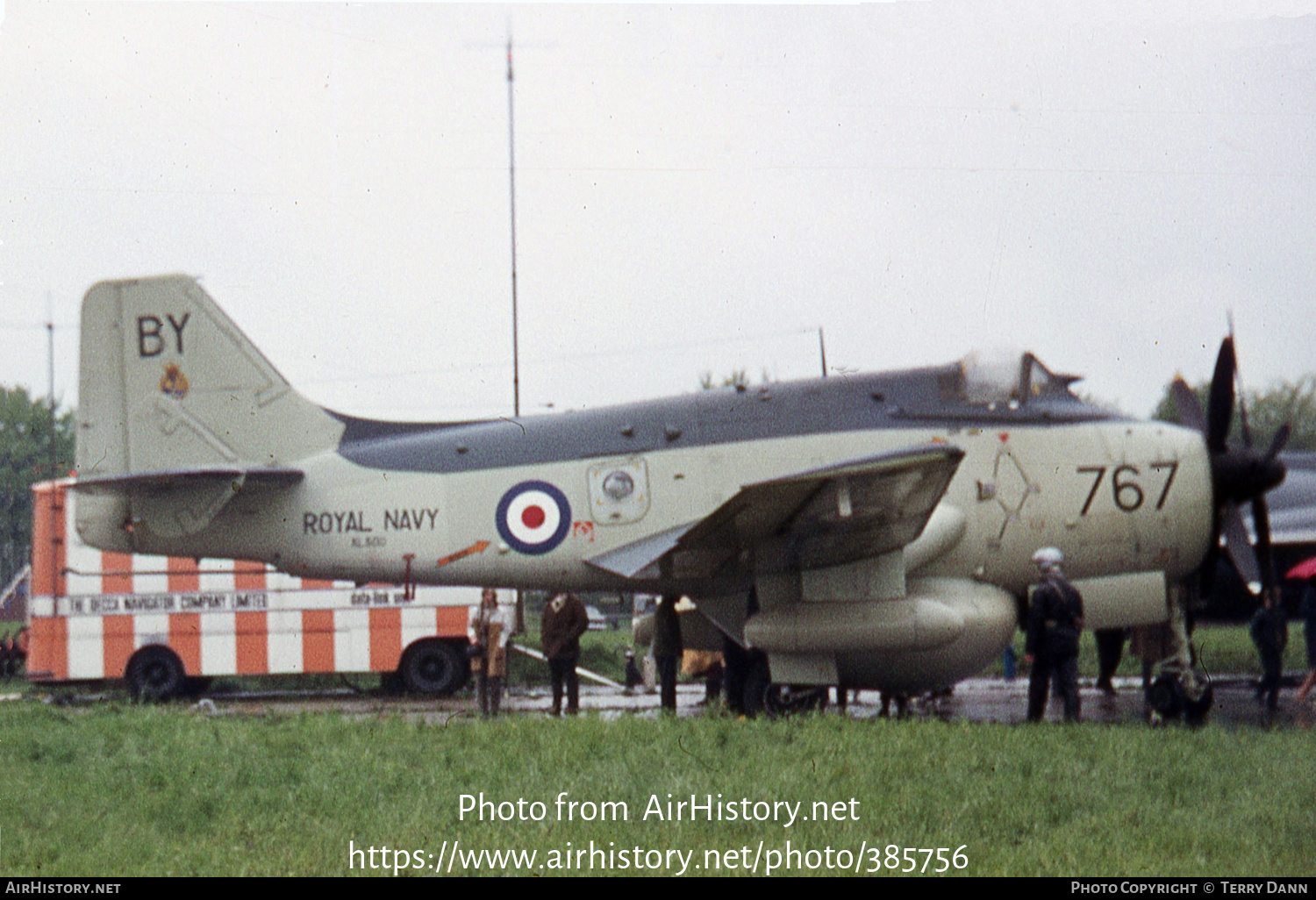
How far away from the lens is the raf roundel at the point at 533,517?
36.7ft

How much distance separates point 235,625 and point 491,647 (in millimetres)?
5355

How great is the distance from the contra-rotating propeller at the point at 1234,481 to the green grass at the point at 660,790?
2267mm

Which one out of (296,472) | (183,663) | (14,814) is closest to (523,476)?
(296,472)

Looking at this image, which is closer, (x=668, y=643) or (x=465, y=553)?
(x=465, y=553)

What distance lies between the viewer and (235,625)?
54.9 feet

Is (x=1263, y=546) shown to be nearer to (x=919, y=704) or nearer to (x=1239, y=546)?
(x=1239, y=546)

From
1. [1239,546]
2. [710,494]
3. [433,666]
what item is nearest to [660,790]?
[710,494]

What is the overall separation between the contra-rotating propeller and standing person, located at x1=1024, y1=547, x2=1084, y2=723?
1.85m

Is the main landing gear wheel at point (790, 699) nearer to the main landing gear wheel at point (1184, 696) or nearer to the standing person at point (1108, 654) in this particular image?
the main landing gear wheel at point (1184, 696)

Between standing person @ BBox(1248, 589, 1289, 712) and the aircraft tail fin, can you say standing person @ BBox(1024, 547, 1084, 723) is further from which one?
the aircraft tail fin

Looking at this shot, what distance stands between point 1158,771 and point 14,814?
6836 mm

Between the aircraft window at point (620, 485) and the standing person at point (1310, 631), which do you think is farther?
the aircraft window at point (620, 485)

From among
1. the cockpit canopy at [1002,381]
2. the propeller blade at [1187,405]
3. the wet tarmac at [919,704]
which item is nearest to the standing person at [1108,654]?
the wet tarmac at [919,704]

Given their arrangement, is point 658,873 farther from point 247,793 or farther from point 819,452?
point 819,452
